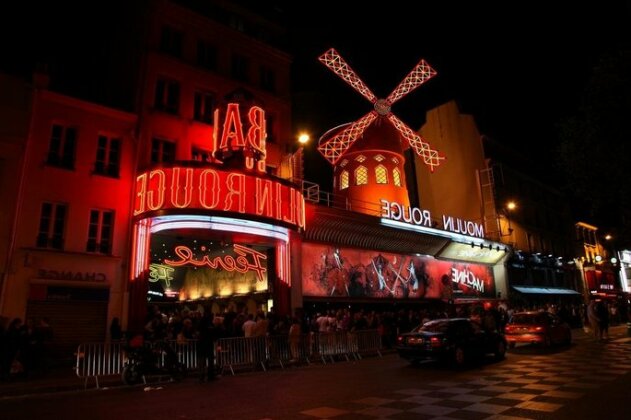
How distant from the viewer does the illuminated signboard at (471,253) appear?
1073 inches

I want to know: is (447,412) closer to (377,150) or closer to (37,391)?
(37,391)

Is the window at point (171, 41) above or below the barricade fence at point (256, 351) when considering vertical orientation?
above

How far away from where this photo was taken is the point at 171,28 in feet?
61.1

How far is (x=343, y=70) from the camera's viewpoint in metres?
26.6

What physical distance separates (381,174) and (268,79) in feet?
29.1

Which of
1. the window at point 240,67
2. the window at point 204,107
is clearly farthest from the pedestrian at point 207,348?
the window at point 240,67

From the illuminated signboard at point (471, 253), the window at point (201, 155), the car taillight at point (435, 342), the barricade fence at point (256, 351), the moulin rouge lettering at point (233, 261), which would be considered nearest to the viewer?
the barricade fence at point (256, 351)

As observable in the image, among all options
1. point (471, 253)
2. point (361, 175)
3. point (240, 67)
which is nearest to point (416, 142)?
point (361, 175)

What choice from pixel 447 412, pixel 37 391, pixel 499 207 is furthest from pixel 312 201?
pixel 499 207

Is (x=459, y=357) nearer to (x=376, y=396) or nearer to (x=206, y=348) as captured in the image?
(x=376, y=396)

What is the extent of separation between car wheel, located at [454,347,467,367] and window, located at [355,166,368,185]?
15343 mm

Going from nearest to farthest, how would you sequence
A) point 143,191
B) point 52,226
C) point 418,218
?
point 52,226, point 143,191, point 418,218

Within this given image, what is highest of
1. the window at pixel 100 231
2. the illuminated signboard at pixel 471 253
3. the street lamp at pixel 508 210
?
the street lamp at pixel 508 210

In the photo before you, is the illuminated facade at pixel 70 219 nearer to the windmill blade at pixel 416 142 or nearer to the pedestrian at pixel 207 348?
the pedestrian at pixel 207 348
